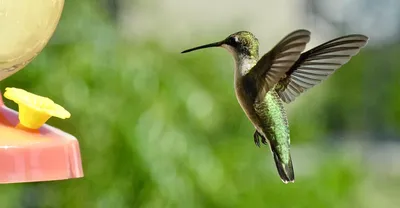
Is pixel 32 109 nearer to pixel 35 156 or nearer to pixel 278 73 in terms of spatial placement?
pixel 35 156

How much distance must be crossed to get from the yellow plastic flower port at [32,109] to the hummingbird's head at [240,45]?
0.21m

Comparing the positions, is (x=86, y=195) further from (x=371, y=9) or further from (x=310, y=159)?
(x=371, y=9)

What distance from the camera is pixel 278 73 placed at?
0.64 m

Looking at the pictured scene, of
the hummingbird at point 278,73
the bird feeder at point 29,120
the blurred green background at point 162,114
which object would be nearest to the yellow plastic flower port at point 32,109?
the bird feeder at point 29,120

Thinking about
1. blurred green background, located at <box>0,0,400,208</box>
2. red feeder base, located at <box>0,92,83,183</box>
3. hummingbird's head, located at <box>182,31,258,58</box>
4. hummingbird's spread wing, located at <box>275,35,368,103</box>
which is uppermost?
hummingbird's head, located at <box>182,31,258,58</box>

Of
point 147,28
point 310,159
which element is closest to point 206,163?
point 147,28

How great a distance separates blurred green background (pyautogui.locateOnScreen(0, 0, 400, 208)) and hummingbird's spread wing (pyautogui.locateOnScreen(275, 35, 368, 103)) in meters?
0.88

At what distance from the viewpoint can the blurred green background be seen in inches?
75.9

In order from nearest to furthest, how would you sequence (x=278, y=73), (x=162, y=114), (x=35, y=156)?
(x=278, y=73), (x=35, y=156), (x=162, y=114)

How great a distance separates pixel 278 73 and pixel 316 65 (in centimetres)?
9

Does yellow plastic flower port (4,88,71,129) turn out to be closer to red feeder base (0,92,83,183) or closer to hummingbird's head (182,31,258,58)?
red feeder base (0,92,83,183)

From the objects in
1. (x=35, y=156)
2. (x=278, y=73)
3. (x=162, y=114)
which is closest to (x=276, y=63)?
(x=278, y=73)

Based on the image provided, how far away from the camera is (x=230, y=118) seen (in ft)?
7.56

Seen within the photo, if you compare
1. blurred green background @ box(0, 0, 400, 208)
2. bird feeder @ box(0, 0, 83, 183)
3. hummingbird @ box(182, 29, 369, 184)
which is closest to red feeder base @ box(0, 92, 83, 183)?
bird feeder @ box(0, 0, 83, 183)
